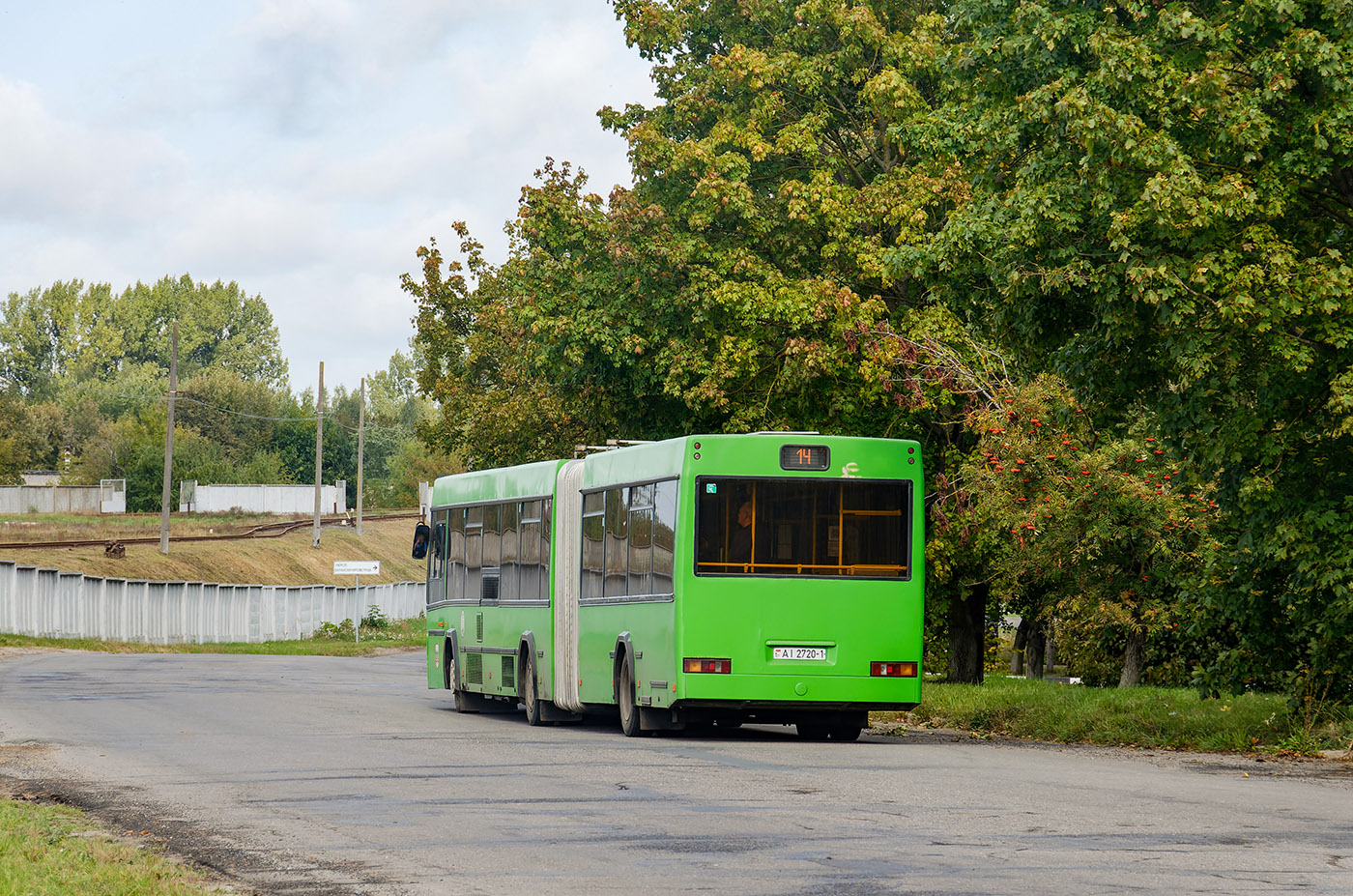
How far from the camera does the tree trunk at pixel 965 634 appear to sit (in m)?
31.8

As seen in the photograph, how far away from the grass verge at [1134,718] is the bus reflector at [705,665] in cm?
450

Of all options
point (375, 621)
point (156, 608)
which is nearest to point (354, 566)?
point (156, 608)

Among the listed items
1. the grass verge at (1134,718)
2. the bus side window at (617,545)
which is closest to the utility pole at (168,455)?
the grass verge at (1134,718)

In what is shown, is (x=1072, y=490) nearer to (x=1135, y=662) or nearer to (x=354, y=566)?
(x=1135, y=662)

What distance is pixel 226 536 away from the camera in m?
78.9

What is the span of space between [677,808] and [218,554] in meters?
63.9

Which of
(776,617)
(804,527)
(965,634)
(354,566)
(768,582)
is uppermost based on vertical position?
(804,527)

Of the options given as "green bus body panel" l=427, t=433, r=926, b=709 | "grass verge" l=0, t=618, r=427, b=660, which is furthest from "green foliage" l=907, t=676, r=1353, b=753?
"grass verge" l=0, t=618, r=427, b=660

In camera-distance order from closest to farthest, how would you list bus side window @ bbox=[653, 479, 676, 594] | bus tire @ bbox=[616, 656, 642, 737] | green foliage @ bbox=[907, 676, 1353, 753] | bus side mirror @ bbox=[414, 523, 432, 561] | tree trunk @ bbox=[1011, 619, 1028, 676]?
green foliage @ bbox=[907, 676, 1353, 753] → bus side window @ bbox=[653, 479, 676, 594] → bus tire @ bbox=[616, 656, 642, 737] → bus side mirror @ bbox=[414, 523, 432, 561] → tree trunk @ bbox=[1011, 619, 1028, 676]

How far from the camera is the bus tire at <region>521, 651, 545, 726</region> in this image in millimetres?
21953

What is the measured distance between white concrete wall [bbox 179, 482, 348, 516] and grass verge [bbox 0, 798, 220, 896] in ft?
312

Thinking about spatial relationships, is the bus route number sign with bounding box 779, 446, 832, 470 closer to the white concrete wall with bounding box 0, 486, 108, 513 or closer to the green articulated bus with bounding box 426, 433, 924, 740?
the green articulated bus with bounding box 426, 433, 924, 740

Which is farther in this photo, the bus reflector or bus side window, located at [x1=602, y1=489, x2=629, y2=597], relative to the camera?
bus side window, located at [x1=602, y1=489, x2=629, y2=597]

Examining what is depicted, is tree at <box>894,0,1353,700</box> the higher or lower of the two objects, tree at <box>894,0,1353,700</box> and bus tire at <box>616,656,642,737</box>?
the higher
